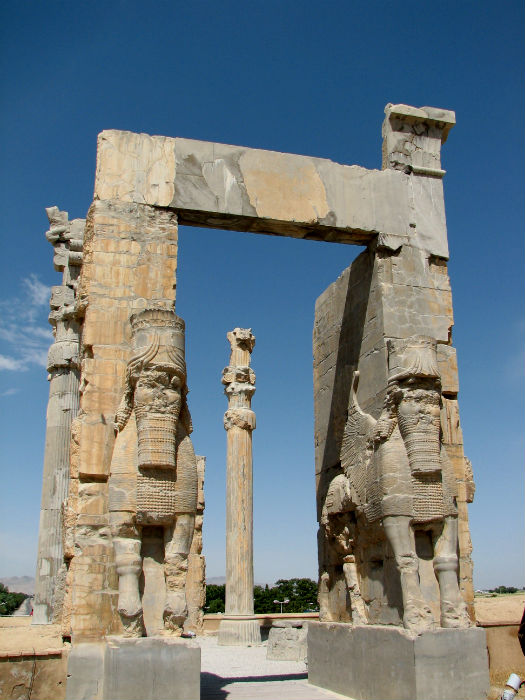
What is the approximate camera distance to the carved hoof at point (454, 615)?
247 inches

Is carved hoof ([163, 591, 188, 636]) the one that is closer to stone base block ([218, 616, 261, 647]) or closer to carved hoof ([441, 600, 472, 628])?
carved hoof ([441, 600, 472, 628])

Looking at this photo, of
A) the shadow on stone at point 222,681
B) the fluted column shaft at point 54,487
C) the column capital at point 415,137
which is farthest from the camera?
the fluted column shaft at point 54,487

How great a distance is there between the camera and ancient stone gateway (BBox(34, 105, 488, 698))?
614 centimetres

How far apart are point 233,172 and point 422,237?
7.11ft

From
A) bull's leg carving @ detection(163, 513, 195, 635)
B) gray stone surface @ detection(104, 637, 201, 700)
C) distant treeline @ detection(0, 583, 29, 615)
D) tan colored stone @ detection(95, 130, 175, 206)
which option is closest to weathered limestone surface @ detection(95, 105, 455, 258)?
tan colored stone @ detection(95, 130, 175, 206)

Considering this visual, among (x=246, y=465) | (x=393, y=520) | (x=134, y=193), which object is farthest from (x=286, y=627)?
(x=134, y=193)

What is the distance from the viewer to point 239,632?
14.8 m

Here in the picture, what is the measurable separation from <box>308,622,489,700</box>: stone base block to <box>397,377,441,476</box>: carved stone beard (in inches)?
56.0

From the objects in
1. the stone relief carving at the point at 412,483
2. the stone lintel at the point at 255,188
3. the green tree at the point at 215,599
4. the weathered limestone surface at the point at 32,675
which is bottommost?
the green tree at the point at 215,599

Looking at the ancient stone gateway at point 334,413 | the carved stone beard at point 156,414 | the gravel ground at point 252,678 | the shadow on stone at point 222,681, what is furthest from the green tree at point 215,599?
the carved stone beard at point 156,414

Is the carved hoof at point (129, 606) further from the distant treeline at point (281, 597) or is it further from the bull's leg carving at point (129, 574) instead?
the distant treeline at point (281, 597)

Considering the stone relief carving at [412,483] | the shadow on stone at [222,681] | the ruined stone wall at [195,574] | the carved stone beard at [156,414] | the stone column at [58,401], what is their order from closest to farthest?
the carved stone beard at [156,414] < the stone relief carving at [412,483] < the shadow on stone at [222,681] < the ruined stone wall at [195,574] < the stone column at [58,401]

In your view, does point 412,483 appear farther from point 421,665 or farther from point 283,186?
point 283,186

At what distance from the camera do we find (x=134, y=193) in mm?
7199
